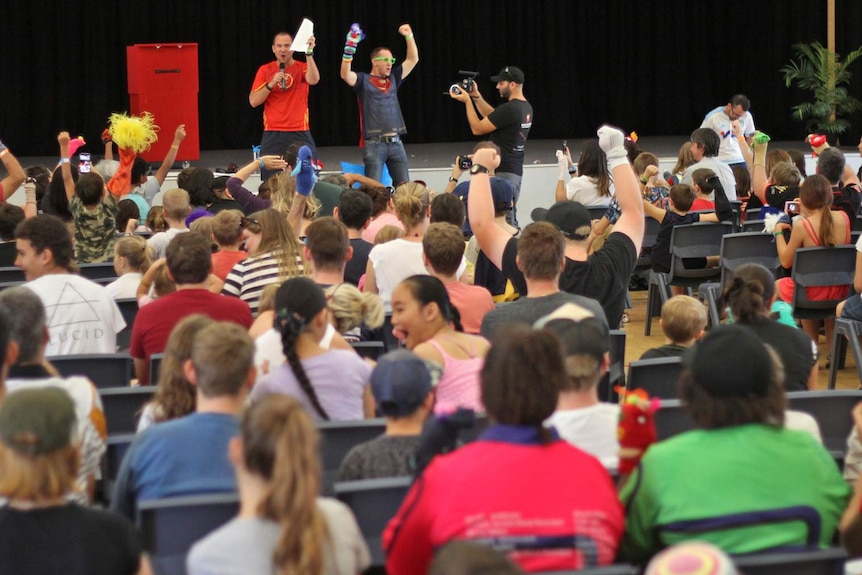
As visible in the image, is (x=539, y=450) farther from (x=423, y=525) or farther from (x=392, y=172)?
(x=392, y=172)

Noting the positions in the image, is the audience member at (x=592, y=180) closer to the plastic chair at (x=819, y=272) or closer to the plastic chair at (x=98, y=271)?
the plastic chair at (x=819, y=272)

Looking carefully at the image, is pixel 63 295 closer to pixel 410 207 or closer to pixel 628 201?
pixel 410 207

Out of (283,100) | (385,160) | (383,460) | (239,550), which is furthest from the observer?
(385,160)

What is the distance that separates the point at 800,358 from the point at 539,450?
199 centimetres

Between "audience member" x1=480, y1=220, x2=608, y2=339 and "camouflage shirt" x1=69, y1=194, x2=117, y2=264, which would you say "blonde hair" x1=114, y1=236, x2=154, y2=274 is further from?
"audience member" x1=480, y1=220, x2=608, y2=339

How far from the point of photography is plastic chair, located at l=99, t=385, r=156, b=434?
382 cm

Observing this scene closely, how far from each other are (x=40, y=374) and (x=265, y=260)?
2.01 meters

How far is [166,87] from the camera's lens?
488 inches

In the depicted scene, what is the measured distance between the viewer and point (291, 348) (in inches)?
144

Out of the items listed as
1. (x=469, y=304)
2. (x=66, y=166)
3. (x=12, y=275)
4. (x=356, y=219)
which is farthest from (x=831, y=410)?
(x=66, y=166)

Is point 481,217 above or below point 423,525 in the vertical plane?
above

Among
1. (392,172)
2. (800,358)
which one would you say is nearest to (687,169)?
(392,172)

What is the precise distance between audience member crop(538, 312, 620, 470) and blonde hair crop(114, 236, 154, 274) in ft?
10.0

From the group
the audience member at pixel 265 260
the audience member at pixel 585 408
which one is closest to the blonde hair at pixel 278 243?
the audience member at pixel 265 260
